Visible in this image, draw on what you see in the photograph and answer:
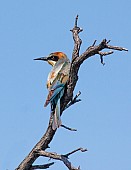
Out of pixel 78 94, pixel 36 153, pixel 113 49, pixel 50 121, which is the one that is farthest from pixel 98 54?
pixel 36 153

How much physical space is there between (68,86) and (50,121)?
28 centimetres

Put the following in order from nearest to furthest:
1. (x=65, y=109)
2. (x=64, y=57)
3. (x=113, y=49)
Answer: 1. (x=113, y=49)
2. (x=65, y=109)
3. (x=64, y=57)

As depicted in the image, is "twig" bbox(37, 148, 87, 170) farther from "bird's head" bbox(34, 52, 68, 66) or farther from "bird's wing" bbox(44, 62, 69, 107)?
"bird's head" bbox(34, 52, 68, 66)

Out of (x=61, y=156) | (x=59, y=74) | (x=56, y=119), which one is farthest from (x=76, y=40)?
(x=61, y=156)

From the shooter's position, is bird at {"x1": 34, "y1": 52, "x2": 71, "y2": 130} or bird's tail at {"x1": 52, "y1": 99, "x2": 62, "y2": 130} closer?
bird's tail at {"x1": 52, "y1": 99, "x2": 62, "y2": 130}

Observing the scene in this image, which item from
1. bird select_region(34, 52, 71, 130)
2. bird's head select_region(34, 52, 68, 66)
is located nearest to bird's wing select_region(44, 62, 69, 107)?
bird select_region(34, 52, 71, 130)

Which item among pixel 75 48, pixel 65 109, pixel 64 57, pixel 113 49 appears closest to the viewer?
pixel 113 49

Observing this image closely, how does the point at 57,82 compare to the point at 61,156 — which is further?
the point at 57,82

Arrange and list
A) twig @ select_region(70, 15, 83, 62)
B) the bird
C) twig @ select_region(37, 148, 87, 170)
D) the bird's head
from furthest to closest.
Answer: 1. the bird's head
2. the bird
3. twig @ select_region(70, 15, 83, 62)
4. twig @ select_region(37, 148, 87, 170)

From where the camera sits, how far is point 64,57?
3.94 meters

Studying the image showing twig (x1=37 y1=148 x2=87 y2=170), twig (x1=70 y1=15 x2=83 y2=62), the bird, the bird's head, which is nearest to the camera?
twig (x1=37 y1=148 x2=87 y2=170)

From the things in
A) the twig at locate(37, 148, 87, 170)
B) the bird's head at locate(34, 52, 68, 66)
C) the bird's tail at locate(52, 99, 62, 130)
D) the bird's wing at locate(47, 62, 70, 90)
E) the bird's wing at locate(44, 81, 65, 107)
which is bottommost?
the twig at locate(37, 148, 87, 170)

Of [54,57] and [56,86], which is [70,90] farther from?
[54,57]

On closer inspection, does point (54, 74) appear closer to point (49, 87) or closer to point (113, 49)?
point (49, 87)
